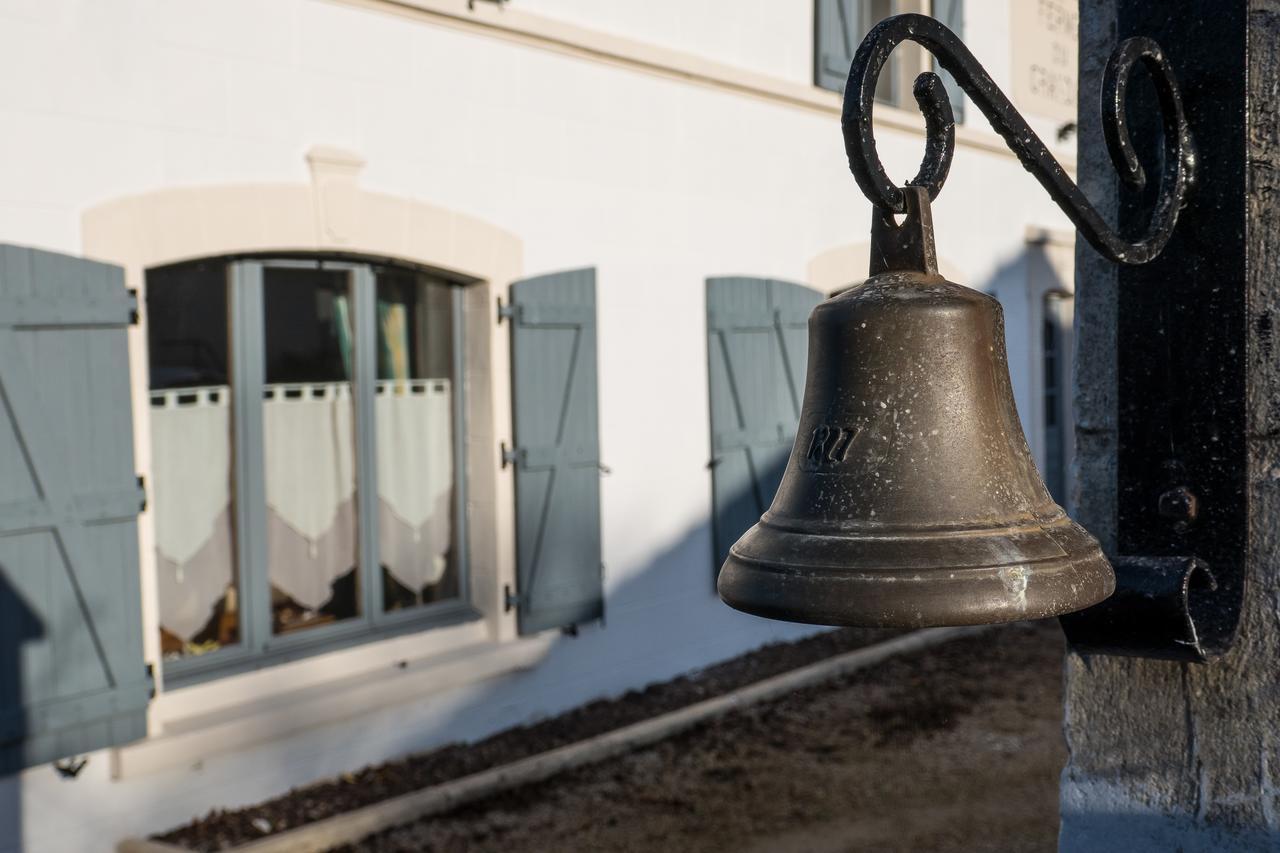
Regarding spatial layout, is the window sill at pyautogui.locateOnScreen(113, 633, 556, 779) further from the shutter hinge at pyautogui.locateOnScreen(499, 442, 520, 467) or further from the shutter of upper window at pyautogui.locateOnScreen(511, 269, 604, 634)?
the shutter hinge at pyautogui.locateOnScreen(499, 442, 520, 467)

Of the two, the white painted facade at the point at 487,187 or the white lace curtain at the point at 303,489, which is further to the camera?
the white lace curtain at the point at 303,489

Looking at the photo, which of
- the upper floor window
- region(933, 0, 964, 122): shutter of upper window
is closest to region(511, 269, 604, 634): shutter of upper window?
the upper floor window

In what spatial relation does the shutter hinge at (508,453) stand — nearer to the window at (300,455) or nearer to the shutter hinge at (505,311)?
the window at (300,455)

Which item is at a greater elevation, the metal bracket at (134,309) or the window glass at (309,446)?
the metal bracket at (134,309)

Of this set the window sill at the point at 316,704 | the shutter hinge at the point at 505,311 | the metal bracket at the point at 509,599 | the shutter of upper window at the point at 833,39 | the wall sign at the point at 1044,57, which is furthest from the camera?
the wall sign at the point at 1044,57

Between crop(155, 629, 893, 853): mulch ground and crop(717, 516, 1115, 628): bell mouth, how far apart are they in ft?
13.3

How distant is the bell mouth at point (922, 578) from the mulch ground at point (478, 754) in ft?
13.3

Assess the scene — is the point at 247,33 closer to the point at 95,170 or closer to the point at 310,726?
the point at 95,170

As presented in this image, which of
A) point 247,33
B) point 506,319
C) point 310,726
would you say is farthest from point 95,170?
point 310,726

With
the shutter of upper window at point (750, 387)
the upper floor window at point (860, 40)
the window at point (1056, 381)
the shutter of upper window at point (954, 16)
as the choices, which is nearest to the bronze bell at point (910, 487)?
the shutter of upper window at point (750, 387)

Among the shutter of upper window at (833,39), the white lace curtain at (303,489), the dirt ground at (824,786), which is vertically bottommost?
the dirt ground at (824,786)

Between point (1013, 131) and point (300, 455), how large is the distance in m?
4.46

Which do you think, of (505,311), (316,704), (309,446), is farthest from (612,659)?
(309,446)

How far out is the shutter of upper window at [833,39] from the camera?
7797 mm
